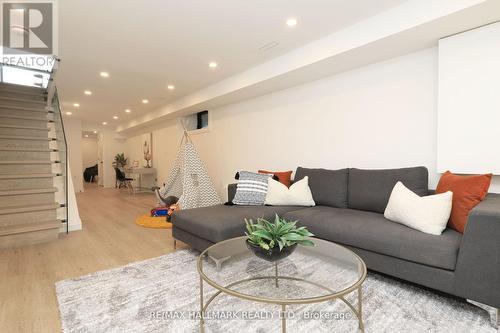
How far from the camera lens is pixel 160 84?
454 cm

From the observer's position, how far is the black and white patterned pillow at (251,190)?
10.3 feet

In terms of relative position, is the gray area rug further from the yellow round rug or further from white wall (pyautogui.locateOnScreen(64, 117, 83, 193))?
white wall (pyautogui.locateOnScreen(64, 117, 83, 193))

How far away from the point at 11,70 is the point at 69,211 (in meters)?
2.97

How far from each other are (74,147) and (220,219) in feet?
25.5

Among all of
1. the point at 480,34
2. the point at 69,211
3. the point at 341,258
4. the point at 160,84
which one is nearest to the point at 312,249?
the point at 341,258

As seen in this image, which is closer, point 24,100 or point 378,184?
point 378,184

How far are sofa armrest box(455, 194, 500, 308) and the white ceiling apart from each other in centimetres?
188

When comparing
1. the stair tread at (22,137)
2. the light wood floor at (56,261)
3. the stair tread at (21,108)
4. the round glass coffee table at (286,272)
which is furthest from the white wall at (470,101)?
the stair tread at (21,108)

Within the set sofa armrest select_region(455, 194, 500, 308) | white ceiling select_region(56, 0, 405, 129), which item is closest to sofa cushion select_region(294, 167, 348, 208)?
sofa armrest select_region(455, 194, 500, 308)

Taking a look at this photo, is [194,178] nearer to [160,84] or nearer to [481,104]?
[160,84]

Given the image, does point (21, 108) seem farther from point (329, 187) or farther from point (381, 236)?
point (381, 236)

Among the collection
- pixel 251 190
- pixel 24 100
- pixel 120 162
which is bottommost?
pixel 251 190

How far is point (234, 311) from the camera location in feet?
5.37

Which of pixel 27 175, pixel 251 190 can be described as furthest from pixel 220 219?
pixel 27 175
